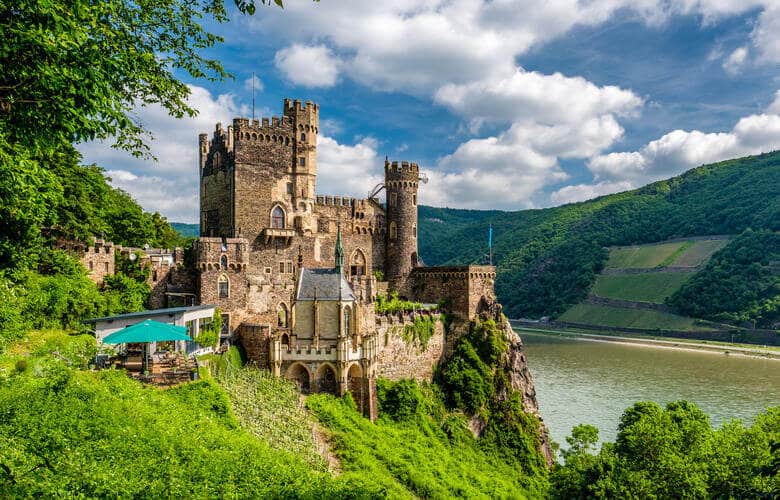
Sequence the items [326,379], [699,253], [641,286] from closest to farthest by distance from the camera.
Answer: [326,379] < [641,286] < [699,253]

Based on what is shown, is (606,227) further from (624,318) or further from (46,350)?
(46,350)

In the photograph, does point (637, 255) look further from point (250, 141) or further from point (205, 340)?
point (205, 340)

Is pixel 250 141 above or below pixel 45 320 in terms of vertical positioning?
above

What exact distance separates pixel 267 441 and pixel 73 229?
17.6 metres

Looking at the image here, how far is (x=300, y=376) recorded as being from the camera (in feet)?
92.6

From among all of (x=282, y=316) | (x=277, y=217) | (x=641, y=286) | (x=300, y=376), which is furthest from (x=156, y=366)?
(x=641, y=286)

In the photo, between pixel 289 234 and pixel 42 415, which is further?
pixel 289 234

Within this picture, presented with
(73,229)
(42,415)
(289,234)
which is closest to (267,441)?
(42,415)

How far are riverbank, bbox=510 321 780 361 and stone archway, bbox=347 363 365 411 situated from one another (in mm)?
68614

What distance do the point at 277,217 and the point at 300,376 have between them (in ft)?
44.2

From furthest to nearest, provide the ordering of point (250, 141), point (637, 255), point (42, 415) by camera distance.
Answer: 1. point (637, 255)
2. point (250, 141)
3. point (42, 415)

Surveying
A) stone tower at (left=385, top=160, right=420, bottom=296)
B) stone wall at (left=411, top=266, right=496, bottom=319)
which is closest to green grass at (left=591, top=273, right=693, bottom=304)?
stone wall at (left=411, top=266, right=496, bottom=319)

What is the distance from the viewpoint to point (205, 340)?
2600 centimetres

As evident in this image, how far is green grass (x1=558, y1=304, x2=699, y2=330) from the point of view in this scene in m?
97.5
